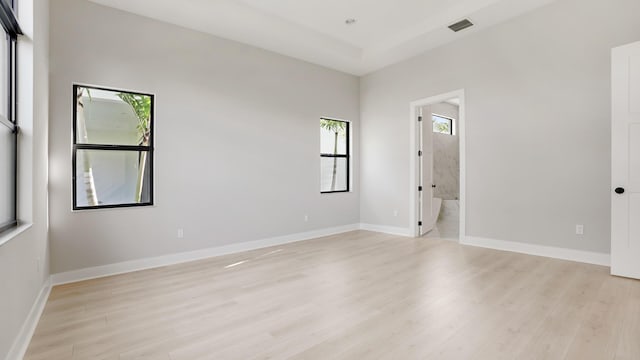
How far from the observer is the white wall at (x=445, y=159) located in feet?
28.0

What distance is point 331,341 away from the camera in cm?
213

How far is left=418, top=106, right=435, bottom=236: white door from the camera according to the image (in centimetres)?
581

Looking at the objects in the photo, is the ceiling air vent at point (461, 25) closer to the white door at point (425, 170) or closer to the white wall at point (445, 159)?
the white door at point (425, 170)

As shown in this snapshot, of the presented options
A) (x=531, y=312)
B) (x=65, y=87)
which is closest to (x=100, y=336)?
(x=65, y=87)

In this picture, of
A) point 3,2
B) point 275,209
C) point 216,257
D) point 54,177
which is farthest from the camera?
point 275,209

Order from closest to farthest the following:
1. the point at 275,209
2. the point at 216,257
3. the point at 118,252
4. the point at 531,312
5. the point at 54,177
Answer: the point at 531,312 → the point at 54,177 → the point at 118,252 → the point at 216,257 → the point at 275,209

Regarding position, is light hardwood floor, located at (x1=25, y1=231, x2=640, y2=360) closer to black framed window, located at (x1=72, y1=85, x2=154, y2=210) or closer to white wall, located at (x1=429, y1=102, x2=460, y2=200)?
black framed window, located at (x1=72, y1=85, x2=154, y2=210)

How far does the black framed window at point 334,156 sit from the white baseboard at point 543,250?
2.51 meters

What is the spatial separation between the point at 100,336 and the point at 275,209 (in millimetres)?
3131

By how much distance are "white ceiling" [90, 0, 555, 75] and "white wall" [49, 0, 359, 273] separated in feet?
0.86

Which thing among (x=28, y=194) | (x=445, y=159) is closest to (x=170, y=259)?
(x=28, y=194)

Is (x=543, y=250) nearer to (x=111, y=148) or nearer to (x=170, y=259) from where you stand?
(x=170, y=259)

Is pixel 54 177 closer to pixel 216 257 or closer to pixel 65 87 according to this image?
pixel 65 87

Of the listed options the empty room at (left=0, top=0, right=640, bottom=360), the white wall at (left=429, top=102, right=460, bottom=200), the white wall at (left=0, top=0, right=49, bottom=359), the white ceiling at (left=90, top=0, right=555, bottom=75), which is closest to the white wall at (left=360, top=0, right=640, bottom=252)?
the empty room at (left=0, top=0, right=640, bottom=360)
